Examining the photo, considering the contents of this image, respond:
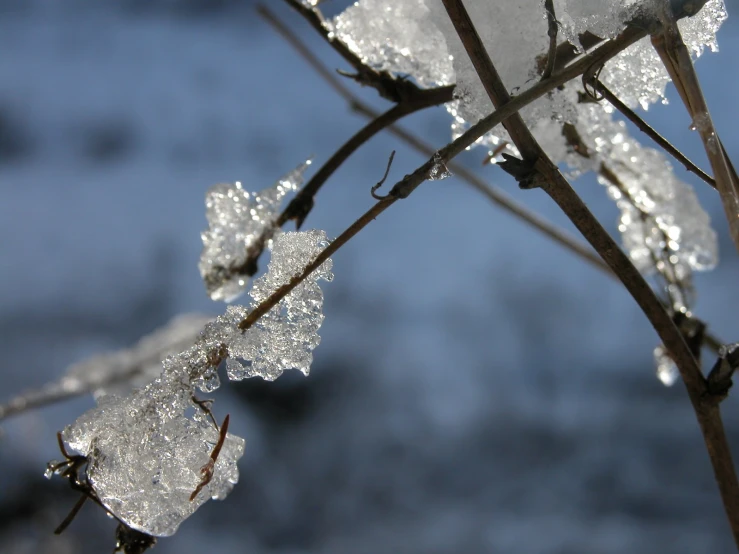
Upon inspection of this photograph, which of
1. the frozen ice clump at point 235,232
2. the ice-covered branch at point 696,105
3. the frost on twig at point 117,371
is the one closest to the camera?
the ice-covered branch at point 696,105

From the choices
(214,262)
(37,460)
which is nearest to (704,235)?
(214,262)

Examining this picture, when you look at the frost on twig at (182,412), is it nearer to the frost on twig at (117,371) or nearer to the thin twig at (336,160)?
the thin twig at (336,160)

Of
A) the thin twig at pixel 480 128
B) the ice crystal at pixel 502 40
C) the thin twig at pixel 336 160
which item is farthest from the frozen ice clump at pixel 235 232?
the thin twig at pixel 480 128

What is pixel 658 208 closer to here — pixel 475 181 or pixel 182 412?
pixel 475 181

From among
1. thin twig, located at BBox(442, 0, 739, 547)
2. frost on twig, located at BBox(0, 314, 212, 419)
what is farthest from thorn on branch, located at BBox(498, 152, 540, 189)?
frost on twig, located at BBox(0, 314, 212, 419)

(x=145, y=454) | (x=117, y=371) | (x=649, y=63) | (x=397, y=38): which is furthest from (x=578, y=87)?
(x=117, y=371)

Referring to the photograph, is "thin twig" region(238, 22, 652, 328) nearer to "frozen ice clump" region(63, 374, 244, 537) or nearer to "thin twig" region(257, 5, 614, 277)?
"frozen ice clump" region(63, 374, 244, 537)

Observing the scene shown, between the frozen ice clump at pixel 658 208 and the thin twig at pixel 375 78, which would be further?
the frozen ice clump at pixel 658 208
